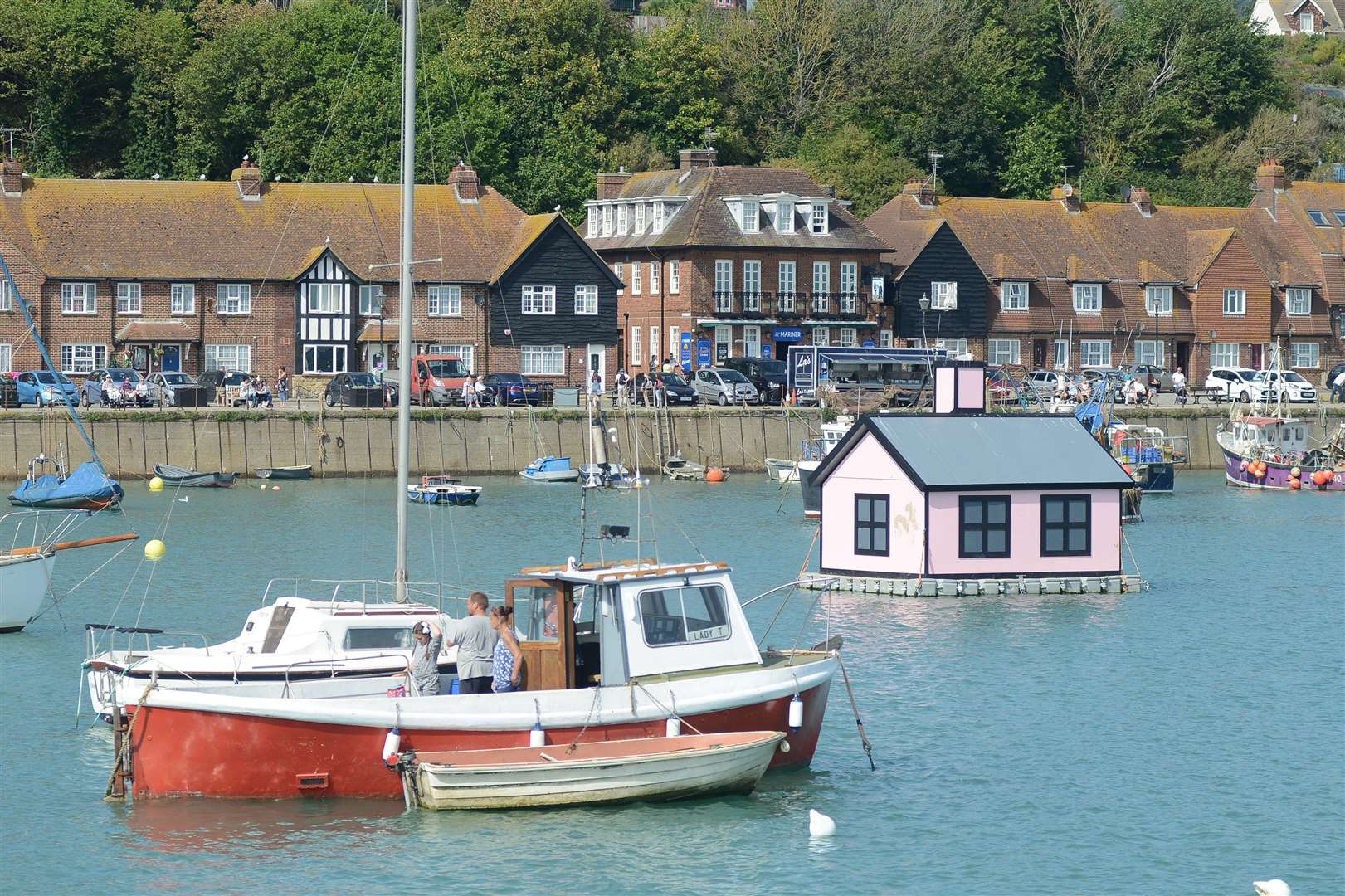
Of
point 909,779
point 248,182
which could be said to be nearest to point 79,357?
point 248,182

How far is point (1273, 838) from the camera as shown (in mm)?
26188

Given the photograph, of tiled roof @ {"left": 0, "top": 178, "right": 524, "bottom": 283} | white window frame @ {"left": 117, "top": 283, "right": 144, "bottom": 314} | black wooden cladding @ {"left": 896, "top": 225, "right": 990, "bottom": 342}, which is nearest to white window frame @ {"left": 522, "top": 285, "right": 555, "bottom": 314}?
tiled roof @ {"left": 0, "top": 178, "right": 524, "bottom": 283}

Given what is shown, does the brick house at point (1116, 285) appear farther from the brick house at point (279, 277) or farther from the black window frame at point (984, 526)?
the black window frame at point (984, 526)

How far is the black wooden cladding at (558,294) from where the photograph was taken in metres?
87.0

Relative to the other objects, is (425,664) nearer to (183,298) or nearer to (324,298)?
(324,298)

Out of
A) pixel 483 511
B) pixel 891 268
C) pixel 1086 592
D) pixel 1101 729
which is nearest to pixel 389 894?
pixel 1101 729

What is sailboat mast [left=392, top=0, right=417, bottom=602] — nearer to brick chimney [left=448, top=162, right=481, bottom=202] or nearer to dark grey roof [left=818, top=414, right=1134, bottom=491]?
dark grey roof [left=818, top=414, right=1134, bottom=491]

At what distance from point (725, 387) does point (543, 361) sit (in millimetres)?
11329

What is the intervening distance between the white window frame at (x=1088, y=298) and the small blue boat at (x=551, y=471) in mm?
35758

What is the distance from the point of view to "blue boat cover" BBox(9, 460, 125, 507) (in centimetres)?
5984

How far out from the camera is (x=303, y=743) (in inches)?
981

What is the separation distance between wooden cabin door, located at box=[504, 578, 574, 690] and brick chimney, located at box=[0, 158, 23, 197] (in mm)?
62706

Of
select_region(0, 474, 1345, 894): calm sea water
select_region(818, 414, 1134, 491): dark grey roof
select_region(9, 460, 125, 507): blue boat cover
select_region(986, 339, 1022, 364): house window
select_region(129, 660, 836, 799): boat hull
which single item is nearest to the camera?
select_region(0, 474, 1345, 894): calm sea water

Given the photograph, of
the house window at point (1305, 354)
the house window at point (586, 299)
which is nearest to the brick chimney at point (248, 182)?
the house window at point (586, 299)
